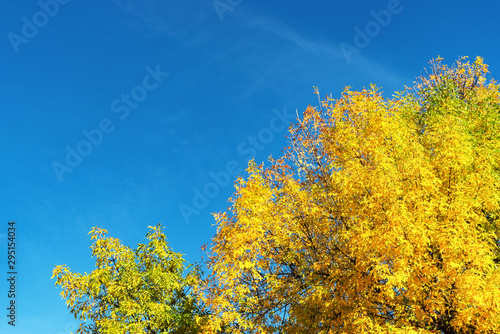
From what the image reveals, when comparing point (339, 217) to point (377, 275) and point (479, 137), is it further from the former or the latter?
point (479, 137)

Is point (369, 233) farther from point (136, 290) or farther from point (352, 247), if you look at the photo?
point (136, 290)

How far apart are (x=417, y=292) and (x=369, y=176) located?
11.4ft

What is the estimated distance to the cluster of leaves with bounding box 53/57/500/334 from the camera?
11125 mm

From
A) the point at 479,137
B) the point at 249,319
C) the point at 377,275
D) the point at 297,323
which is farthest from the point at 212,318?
the point at 479,137

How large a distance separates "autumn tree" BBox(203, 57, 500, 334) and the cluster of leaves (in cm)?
5

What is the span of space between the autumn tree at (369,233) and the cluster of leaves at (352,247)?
0.16 feet

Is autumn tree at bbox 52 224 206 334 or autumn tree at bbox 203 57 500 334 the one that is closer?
autumn tree at bbox 203 57 500 334

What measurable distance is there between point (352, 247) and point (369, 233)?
3.74ft

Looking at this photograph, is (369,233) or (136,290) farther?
(136,290)

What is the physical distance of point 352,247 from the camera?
12352 mm

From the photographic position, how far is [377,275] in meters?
11.3

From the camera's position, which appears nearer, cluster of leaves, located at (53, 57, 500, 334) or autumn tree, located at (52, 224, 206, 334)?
cluster of leaves, located at (53, 57, 500, 334)

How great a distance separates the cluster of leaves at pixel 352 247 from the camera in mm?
11125

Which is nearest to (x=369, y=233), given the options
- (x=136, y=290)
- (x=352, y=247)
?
(x=352, y=247)
